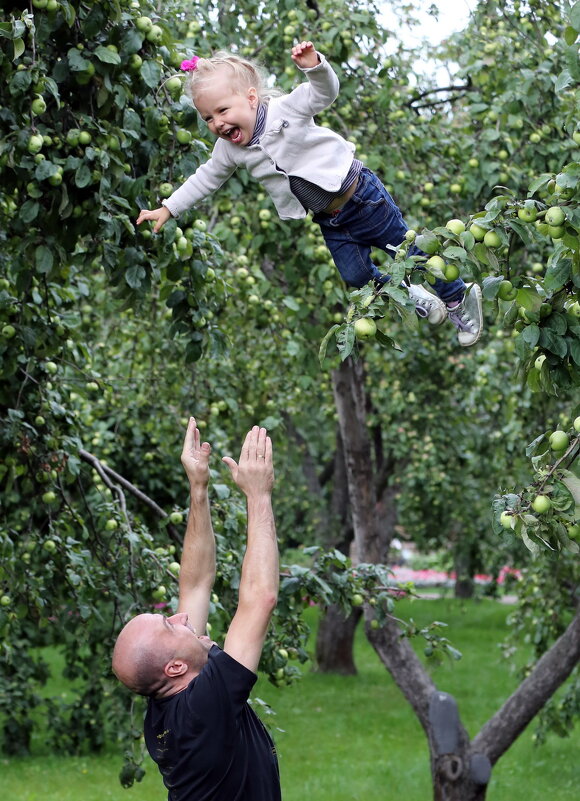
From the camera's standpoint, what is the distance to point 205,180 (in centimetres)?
334

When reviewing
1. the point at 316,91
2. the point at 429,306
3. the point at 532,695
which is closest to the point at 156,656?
the point at 429,306

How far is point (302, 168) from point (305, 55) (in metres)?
0.41

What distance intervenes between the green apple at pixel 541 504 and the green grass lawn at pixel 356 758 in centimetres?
482

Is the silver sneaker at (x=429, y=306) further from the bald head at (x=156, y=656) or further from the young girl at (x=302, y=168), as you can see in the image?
the bald head at (x=156, y=656)

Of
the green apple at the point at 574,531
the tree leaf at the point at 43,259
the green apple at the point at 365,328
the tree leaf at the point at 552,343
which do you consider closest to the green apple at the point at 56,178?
the tree leaf at the point at 43,259

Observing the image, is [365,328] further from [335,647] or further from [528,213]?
[335,647]

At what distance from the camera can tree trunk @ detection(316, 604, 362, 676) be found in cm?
1512

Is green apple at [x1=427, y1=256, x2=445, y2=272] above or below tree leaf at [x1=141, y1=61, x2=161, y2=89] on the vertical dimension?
above

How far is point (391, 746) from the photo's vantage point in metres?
12.1

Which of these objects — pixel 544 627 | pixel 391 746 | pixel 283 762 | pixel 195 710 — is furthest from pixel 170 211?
pixel 391 746

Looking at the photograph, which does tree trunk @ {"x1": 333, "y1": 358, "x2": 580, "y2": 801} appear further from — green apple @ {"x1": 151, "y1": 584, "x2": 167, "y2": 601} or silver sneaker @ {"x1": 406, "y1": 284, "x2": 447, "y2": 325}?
silver sneaker @ {"x1": 406, "y1": 284, "x2": 447, "y2": 325}

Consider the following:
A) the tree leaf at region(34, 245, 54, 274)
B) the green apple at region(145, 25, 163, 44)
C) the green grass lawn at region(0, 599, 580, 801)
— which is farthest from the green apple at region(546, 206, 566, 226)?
the green grass lawn at region(0, 599, 580, 801)

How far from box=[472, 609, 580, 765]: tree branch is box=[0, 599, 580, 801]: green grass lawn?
3.35ft

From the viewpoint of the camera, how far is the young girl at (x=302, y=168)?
123 inches
